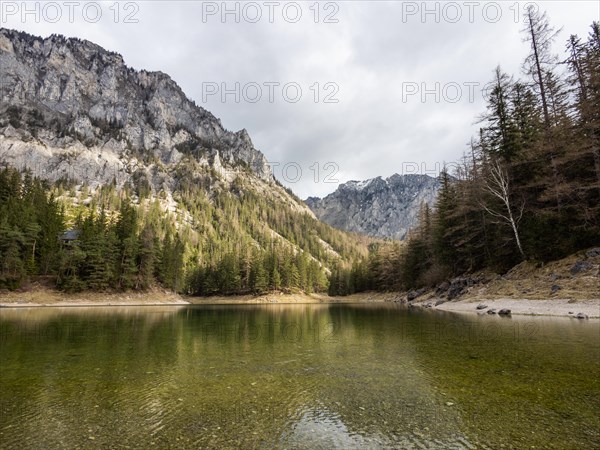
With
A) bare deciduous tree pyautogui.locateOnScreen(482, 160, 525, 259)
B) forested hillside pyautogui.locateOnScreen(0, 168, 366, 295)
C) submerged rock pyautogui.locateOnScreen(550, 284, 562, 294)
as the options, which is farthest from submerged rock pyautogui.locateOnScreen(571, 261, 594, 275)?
forested hillside pyautogui.locateOnScreen(0, 168, 366, 295)

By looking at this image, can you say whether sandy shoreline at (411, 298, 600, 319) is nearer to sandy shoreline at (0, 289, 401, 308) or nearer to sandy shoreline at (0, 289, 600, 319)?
sandy shoreline at (0, 289, 600, 319)

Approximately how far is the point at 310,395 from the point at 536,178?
3980 centimetres

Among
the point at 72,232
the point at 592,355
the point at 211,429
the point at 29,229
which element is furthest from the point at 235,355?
the point at 72,232

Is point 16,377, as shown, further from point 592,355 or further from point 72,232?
point 72,232

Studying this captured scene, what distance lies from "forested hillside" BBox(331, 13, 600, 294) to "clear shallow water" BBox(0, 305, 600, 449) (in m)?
20.4

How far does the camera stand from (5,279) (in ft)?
185

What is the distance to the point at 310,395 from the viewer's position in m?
9.42

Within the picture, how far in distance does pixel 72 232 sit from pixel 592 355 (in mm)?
97302

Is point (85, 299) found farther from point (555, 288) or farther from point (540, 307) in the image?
point (555, 288)

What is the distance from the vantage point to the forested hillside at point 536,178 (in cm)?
3234

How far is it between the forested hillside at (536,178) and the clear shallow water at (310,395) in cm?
2043

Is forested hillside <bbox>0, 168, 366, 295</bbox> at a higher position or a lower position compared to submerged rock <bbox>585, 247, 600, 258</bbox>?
higher

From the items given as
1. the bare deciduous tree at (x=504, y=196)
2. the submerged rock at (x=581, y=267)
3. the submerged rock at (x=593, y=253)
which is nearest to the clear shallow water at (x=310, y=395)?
the submerged rock at (x=581, y=267)

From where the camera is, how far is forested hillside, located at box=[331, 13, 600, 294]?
32344 millimetres
